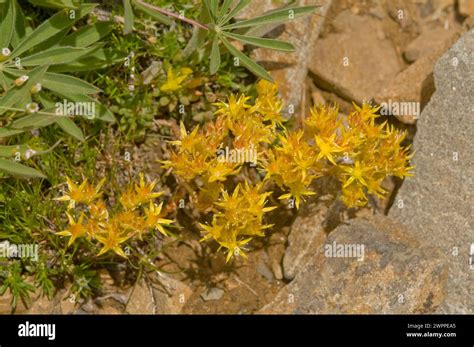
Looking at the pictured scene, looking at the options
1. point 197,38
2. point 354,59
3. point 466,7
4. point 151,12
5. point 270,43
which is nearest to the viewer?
point 151,12

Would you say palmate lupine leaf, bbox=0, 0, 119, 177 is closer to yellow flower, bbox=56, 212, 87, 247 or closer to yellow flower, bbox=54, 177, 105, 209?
yellow flower, bbox=54, 177, 105, 209

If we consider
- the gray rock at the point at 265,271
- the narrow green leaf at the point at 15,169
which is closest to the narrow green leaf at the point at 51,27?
the narrow green leaf at the point at 15,169

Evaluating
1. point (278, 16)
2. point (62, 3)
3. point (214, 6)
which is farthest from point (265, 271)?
point (62, 3)

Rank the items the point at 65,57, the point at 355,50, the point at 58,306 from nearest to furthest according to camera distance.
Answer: the point at 65,57
the point at 58,306
the point at 355,50

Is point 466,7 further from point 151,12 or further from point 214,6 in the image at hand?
point 151,12
